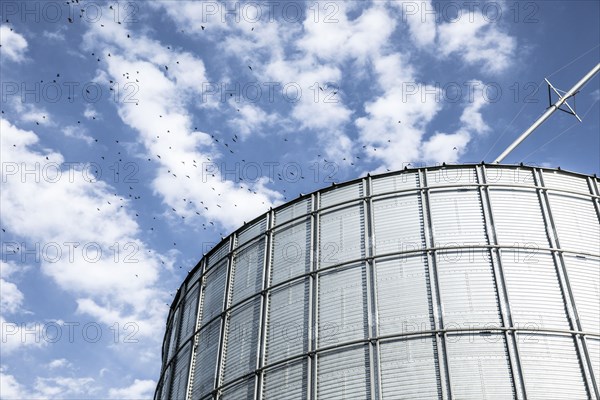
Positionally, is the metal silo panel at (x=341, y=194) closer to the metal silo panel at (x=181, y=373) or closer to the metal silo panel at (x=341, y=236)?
the metal silo panel at (x=341, y=236)

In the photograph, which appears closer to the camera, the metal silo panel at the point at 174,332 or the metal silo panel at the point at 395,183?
the metal silo panel at the point at 395,183

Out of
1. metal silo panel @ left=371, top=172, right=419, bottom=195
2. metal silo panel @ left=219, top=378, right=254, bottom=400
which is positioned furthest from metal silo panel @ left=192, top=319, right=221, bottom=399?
metal silo panel @ left=371, top=172, right=419, bottom=195

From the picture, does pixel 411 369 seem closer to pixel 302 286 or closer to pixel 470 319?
pixel 470 319

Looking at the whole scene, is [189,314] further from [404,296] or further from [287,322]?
[404,296]

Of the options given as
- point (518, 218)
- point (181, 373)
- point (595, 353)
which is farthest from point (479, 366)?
point (181, 373)

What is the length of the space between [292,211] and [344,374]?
6.40 meters

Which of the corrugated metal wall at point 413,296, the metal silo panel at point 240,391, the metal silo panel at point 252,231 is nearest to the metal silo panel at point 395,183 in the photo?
the corrugated metal wall at point 413,296

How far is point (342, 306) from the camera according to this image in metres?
18.2

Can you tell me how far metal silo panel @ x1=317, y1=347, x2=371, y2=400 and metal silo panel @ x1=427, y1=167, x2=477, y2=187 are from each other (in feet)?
19.8

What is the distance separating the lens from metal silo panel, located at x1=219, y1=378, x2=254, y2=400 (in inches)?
716

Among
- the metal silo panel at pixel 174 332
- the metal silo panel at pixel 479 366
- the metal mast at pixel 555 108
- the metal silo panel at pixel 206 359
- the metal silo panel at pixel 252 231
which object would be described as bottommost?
the metal silo panel at pixel 479 366

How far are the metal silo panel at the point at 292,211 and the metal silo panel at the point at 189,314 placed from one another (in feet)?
13.8

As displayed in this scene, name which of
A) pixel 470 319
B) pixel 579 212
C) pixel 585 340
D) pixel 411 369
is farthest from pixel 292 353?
pixel 579 212

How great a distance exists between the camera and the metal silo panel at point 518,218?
61.2ft
